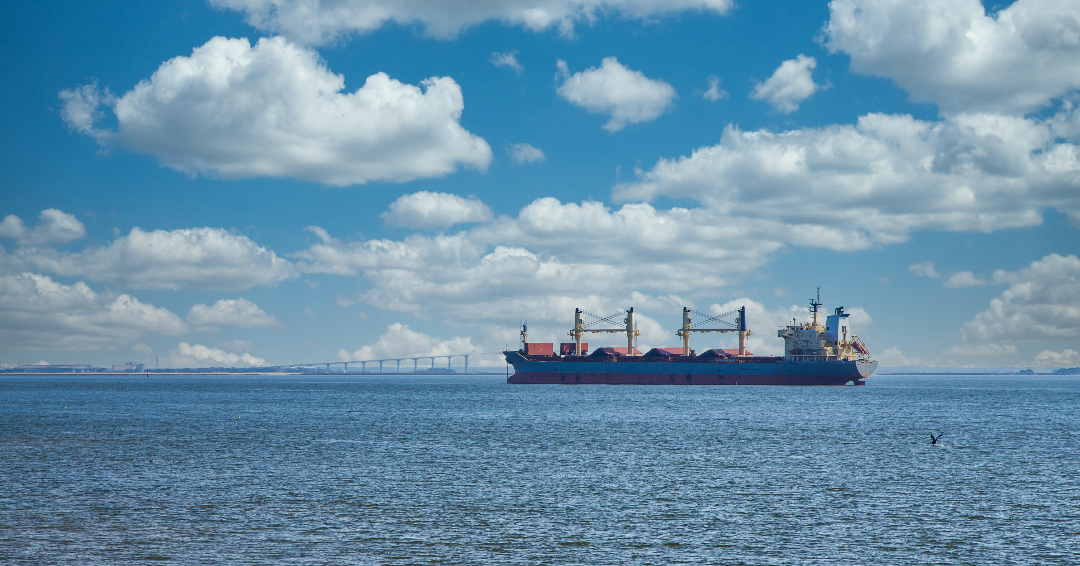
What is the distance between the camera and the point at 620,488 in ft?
127

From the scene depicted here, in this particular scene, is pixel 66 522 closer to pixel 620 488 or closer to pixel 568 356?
pixel 620 488

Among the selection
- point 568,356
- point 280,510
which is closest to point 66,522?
point 280,510

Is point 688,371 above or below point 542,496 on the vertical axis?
above

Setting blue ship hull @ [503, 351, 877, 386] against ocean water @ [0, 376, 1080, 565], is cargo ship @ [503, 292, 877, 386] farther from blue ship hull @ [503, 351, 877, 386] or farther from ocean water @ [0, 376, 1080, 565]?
ocean water @ [0, 376, 1080, 565]

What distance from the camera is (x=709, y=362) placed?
16825 cm

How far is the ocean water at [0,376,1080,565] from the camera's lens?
1054 inches

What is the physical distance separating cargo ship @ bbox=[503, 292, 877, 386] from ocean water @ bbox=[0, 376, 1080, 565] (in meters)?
87.2

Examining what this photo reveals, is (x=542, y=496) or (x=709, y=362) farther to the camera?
(x=709, y=362)

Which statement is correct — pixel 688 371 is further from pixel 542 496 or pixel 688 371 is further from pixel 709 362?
pixel 542 496

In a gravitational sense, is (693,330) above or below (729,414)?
above

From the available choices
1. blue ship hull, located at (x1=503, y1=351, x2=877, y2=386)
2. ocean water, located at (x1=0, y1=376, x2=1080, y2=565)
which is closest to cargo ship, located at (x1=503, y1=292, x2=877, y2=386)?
blue ship hull, located at (x1=503, y1=351, x2=877, y2=386)

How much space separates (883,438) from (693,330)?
11937 cm

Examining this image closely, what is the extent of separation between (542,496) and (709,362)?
13641 centimetres

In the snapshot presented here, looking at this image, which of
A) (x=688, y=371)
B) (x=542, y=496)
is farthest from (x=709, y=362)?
(x=542, y=496)
